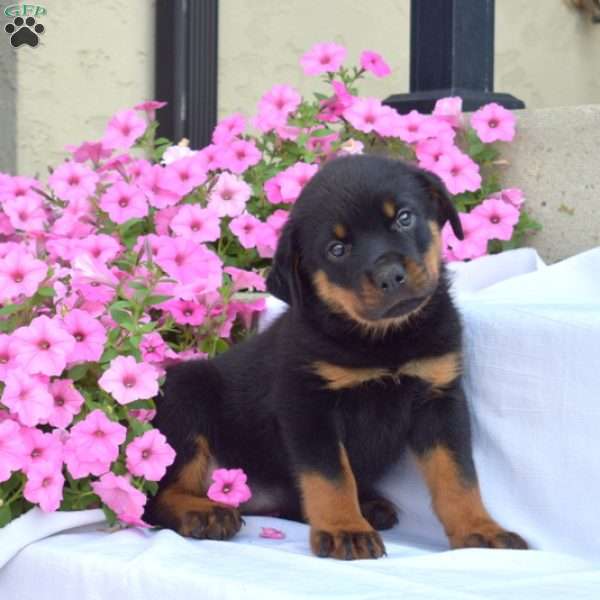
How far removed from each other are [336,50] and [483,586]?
6.70ft

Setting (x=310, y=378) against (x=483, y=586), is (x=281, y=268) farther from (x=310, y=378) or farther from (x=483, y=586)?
(x=483, y=586)

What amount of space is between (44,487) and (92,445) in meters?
0.12

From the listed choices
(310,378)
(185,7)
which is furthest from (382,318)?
(185,7)

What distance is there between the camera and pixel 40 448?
2287mm

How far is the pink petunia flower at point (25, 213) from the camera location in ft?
9.85

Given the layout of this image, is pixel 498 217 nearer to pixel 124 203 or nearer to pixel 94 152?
pixel 124 203

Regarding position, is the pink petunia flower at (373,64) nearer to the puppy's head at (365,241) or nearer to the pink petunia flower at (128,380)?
the puppy's head at (365,241)

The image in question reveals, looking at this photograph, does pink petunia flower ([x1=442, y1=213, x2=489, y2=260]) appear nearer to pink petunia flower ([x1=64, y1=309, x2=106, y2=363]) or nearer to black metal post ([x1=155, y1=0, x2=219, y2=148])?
pink petunia flower ([x1=64, y1=309, x2=106, y2=363])

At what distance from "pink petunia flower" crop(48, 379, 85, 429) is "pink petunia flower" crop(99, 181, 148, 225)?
2.23 feet

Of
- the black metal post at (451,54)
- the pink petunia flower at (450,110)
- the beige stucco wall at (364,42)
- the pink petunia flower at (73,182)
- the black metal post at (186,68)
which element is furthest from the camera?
the beige stucco wall at (364,42)

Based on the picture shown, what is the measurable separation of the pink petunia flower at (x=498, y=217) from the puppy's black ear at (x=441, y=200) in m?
0.72

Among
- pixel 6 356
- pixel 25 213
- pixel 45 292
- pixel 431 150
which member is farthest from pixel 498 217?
pixel 6 356

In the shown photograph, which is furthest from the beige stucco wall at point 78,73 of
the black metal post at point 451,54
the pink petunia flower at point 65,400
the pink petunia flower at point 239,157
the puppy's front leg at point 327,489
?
the puppy's front leg at point 327,489

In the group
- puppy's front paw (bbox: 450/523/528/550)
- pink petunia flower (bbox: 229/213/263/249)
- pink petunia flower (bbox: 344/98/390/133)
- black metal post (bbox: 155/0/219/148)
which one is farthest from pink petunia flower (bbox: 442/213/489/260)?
black metal post (bbox: 155/0/219/148)
